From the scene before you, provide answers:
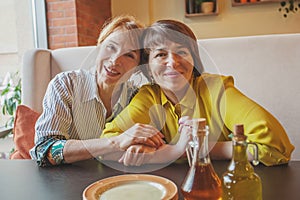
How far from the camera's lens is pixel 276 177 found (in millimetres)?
797

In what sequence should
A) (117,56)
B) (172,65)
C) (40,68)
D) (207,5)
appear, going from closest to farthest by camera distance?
1. (172,65)
2. (117,56)
3. (40,68)
4. (207,5)

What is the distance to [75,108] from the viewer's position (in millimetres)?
1225

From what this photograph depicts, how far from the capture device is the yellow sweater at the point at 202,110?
3.22 feet

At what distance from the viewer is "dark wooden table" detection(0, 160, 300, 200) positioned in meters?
0.73

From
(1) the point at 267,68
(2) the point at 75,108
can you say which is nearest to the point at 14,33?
(2) the point at 75,108

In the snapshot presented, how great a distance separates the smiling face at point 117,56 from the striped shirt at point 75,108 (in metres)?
0.10

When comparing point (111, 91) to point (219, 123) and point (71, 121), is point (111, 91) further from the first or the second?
point (219, 123)

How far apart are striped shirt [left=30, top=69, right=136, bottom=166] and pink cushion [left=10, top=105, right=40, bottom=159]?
31 cm

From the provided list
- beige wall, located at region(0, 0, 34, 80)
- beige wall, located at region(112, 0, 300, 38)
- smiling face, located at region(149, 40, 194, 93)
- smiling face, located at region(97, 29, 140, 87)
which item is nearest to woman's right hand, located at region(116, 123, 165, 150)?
smiling face, located at region(149, 40, 194, 93)

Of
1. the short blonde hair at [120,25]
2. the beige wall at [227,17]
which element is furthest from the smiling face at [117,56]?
the beige wall at [227,17]

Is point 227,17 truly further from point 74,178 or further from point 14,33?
point 74,178

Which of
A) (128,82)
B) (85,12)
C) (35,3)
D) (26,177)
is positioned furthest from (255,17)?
(26,177)

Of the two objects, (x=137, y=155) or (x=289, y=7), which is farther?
(x=289, y=7)

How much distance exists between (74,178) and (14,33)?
260cm
